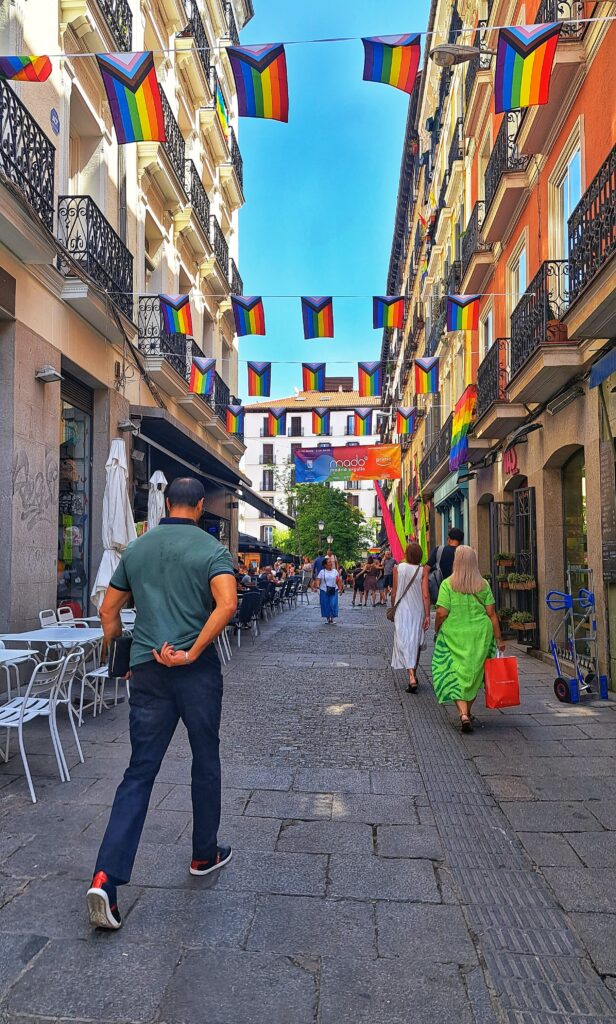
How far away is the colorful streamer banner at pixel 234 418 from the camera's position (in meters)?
21.6

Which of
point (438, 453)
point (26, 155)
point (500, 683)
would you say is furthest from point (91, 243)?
point (438, 453)

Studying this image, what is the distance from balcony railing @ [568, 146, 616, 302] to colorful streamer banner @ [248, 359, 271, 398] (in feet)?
31.9

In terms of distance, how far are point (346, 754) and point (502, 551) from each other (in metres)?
9.80

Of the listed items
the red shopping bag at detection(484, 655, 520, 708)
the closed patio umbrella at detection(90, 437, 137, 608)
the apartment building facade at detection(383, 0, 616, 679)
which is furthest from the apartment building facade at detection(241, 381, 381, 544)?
the red shopping bag at detection(484, 655, 520, 708)

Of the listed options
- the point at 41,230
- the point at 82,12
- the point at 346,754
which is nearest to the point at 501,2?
the point at 82,12

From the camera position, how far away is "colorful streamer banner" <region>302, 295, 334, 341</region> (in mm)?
14352

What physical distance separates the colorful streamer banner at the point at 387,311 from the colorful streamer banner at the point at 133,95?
7385 mm

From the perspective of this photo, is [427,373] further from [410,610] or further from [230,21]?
[230,21]

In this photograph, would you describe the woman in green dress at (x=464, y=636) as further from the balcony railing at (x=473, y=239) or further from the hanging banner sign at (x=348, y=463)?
the hanging banner sign at (x=348, y=463)

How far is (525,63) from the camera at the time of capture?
7.82 metres

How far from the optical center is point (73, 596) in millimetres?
11648

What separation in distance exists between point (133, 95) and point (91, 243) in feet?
9.37

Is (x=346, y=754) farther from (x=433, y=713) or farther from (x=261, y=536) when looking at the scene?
(x=261, y=536)

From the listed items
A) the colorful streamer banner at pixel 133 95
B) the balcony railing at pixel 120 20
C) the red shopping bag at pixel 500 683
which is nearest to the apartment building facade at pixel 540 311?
the red shopping bag at pixel 500 683
